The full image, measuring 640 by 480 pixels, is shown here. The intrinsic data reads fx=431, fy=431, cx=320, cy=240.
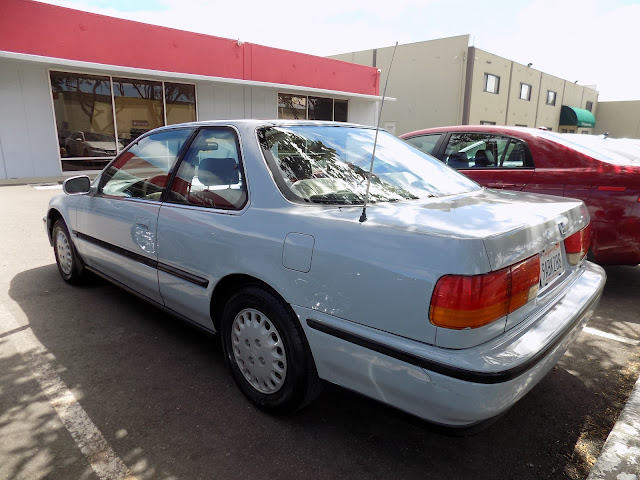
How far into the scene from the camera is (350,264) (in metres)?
1.84

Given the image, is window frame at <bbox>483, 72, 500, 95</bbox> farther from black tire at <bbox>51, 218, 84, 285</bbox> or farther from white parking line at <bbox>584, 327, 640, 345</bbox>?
black tire at <bbox>51, 218, 84, 285</bbox>

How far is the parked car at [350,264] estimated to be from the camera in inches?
65.4

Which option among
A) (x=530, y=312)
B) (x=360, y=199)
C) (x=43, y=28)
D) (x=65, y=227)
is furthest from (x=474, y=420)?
(x=43, y=28)

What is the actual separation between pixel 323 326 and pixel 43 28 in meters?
12.6

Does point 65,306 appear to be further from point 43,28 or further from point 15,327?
point 43,28

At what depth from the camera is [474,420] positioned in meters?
1.66

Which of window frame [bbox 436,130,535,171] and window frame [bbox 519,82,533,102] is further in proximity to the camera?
window frame [bbox 519,82,533,102]

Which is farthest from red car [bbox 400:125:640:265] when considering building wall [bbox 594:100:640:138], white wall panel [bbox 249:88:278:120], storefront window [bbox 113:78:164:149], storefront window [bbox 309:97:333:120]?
building wall [bbox 594:100:640:138]

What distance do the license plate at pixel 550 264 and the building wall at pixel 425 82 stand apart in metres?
22.0

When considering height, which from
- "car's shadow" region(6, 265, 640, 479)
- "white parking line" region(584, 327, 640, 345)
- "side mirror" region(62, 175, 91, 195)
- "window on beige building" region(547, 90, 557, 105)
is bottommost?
"car's shadow" region(6, 265, 640, 479)

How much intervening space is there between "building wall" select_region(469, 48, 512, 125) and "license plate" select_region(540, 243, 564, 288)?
23.4 meters

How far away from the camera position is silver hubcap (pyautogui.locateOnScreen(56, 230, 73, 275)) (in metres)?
4.22

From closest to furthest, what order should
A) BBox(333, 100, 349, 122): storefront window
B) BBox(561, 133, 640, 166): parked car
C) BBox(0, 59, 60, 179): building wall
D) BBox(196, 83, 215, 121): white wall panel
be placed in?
BBox(561, 133, 640, 166): parked car, BBox(0, 59, 60, 179): building wall, BBox(196, 83, 215, 121): white wall panel, BBox(333, 100, 349, 122): storefront window

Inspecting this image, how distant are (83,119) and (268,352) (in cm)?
1273
